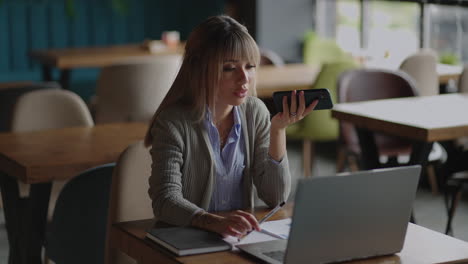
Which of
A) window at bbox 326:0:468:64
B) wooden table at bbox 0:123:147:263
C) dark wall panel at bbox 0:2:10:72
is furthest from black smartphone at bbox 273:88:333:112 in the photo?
dark wall panel at bbox 0:2:10:72

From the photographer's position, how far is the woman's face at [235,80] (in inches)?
91.7

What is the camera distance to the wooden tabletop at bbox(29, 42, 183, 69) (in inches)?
277

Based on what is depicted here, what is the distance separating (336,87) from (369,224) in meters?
3.40

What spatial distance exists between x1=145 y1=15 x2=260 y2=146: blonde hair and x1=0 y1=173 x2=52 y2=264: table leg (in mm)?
936

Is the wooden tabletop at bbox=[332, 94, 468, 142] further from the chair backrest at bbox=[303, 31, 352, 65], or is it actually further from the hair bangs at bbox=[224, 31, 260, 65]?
the chair backrest at bbox=[303, 31, 352, 65]

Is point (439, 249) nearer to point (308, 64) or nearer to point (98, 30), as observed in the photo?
point (308, 64)

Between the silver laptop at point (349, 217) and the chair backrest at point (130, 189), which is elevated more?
the silver laptop at point (349, 217)

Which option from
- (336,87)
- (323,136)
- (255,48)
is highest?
(255,48)

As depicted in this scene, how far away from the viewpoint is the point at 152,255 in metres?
2.06

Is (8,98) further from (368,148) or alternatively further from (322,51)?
(322,51)

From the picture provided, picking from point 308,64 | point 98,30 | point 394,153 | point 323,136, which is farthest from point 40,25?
point 394,153

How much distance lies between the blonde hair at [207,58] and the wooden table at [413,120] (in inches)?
58.4

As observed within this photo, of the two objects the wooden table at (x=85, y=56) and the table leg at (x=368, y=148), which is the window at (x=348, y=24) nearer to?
the wooden table at (x=85, y=56)

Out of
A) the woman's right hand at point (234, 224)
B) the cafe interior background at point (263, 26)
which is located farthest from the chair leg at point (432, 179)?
the woman's right hand at point (234, 224)
